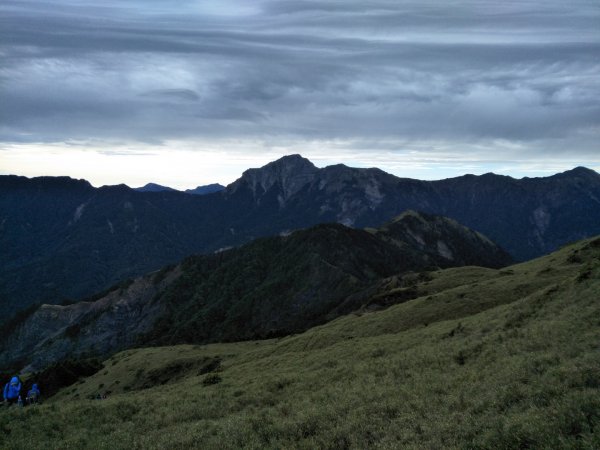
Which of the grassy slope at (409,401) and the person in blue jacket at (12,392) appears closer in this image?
the grassy slope at (409,401)

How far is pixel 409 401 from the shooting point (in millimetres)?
19641

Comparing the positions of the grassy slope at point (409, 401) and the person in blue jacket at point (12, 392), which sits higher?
the grassy slope at point (409, 401)

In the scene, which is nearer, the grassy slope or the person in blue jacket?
the grassy slope

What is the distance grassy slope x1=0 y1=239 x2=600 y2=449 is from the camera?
48.3ft

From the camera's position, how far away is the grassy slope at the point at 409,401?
14711 mm

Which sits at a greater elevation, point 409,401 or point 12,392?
point 409,401

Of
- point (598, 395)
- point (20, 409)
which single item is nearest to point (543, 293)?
point (598, 395)

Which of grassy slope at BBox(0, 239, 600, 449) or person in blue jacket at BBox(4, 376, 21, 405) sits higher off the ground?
grassy slope at BBox(0, 239, 600, 449)

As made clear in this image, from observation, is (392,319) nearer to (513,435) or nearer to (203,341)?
(513,435)

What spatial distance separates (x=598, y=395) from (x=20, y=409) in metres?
28.0

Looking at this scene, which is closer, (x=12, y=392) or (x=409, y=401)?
(x=409, y=401)

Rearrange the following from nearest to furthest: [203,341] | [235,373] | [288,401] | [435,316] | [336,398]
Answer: [336,398] < [288,401] < [235,373] < [435,316] < [203,341]

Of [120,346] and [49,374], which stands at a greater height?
[49,374]

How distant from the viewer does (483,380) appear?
66.7 feet
